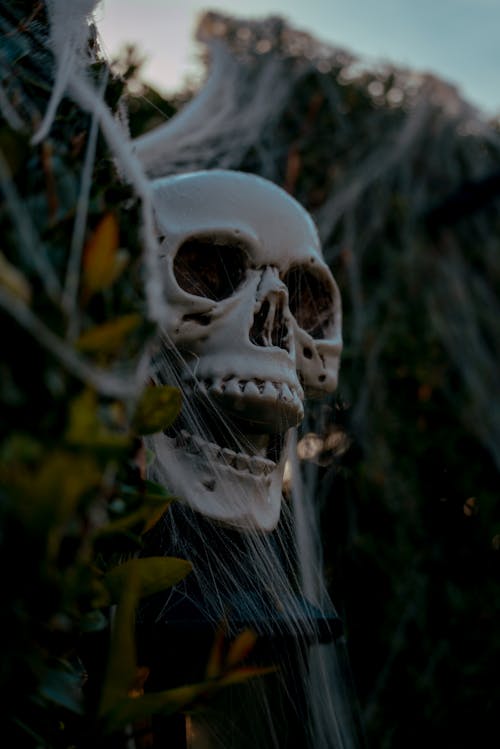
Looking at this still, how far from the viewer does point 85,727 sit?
719mm

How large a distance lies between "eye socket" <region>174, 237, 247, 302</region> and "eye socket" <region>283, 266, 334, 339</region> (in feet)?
0.42

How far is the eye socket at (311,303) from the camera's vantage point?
4.45 feet

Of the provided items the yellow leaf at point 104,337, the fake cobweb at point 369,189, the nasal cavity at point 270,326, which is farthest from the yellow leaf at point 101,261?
the fake cobweb at point 369,189

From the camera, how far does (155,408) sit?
2.44ft

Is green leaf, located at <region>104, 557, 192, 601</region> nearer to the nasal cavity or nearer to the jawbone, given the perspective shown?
the jawbone

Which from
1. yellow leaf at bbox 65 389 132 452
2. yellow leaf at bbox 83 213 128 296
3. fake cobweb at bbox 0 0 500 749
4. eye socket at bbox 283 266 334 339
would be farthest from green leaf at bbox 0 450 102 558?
fake cobweb at bbox 0 0 500 749

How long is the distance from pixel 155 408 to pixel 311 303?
70 cm

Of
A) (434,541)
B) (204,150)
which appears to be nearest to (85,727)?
(204,150)

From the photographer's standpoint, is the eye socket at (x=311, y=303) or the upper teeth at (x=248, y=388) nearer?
the upper teeth at (x=248, y=388)

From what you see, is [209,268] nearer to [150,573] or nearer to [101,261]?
[150,573]

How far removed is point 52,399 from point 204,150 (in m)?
1.68

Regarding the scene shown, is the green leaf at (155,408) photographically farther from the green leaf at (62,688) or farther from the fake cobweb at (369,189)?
the fake cobweb at (369,189)

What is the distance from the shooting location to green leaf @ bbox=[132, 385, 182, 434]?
2.26ft

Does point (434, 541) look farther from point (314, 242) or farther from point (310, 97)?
point (310, 97)
